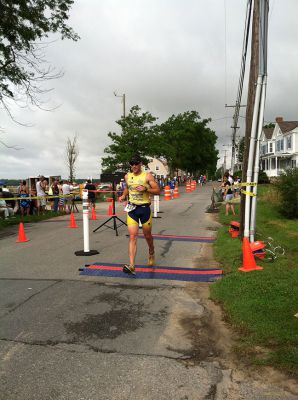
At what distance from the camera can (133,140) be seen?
37.8m

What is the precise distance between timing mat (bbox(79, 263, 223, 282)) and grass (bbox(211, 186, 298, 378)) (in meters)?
0.34

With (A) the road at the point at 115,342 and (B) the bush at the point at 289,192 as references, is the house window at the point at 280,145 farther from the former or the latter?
(A) the road at the point at 115,342

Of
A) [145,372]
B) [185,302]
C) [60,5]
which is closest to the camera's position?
[145,372]

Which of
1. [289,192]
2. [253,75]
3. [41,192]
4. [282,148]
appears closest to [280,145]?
[282,148]

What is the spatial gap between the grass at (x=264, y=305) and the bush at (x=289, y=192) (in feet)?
20.9

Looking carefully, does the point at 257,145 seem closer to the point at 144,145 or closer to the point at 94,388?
the point at 94,388

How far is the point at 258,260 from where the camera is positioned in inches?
277

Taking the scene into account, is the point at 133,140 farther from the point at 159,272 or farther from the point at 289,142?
the point at 159,272

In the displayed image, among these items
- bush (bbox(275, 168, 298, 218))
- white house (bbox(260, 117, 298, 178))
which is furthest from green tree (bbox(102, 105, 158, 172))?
bush (bbox(275, 168, 298, 218))

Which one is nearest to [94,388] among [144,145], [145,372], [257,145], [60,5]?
[145,372]

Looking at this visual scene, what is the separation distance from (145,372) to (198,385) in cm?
47

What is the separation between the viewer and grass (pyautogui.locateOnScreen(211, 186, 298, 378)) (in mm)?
3523

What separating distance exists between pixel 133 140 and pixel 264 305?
34.1 meters

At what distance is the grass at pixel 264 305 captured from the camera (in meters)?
3.52
